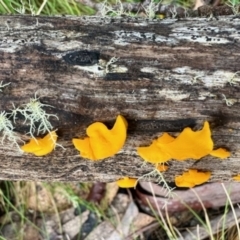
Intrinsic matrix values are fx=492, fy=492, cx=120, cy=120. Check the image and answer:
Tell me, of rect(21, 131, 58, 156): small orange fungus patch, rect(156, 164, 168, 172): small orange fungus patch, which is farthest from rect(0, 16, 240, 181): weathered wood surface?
rect(156, 164, 168, 172): small orange fungus patch

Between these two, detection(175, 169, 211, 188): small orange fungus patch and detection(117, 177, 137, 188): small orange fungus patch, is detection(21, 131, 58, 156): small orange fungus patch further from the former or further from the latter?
detection(175, 169, 211, 188): small orange fungus patch

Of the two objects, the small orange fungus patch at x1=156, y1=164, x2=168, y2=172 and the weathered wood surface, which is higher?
the weathered wood surface

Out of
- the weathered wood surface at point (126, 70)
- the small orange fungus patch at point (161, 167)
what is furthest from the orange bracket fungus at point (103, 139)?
the small orange fungus patch at point (161, 167)

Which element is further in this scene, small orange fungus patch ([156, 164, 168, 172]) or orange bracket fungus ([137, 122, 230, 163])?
small orange fungus patch ([156, 164, 168, 172])

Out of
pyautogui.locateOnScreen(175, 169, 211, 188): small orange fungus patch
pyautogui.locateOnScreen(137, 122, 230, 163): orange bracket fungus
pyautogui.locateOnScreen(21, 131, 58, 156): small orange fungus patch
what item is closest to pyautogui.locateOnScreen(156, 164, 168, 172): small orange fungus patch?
pyautogui.locateOnScreen(175, 169, 211, 188): small orange fungus patch

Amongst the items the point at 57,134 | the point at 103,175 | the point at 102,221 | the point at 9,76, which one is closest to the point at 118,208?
the point at 102,221

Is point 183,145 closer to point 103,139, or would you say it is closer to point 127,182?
point 103,139

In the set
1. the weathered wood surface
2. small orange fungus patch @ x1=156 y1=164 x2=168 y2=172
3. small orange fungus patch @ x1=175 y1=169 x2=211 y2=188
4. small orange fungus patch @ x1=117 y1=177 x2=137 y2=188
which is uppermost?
the weathered wood surface

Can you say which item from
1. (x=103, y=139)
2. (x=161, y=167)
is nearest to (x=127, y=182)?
(x=161, y=167)
